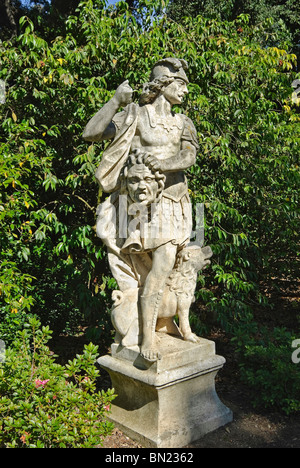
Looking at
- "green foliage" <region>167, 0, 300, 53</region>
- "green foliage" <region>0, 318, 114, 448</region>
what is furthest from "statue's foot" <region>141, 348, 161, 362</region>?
"green foliage" <region>167, 0, 300, 53</region>

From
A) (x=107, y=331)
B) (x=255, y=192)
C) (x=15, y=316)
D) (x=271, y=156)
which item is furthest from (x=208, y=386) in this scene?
(x=271, y=156)

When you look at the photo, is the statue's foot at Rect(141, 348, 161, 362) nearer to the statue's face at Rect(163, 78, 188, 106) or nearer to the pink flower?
the pink flower

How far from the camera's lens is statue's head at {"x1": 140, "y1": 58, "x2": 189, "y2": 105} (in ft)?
9.93

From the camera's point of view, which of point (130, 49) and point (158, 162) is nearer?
point (158, 162)

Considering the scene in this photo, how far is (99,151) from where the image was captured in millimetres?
4438

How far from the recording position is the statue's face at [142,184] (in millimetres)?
2869

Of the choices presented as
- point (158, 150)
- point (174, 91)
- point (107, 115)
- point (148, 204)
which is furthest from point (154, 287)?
point (174, 91)

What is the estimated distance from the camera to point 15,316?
4.29 meters

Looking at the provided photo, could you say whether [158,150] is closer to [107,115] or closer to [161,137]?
[161,137]

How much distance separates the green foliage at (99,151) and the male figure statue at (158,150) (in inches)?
43.9

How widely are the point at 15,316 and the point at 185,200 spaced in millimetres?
2181

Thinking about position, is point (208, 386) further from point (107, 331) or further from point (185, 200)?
point (107, 331)

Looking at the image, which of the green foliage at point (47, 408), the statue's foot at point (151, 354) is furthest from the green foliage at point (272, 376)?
the green foliage at point (47, 408)

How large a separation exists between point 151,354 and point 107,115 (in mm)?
1606
